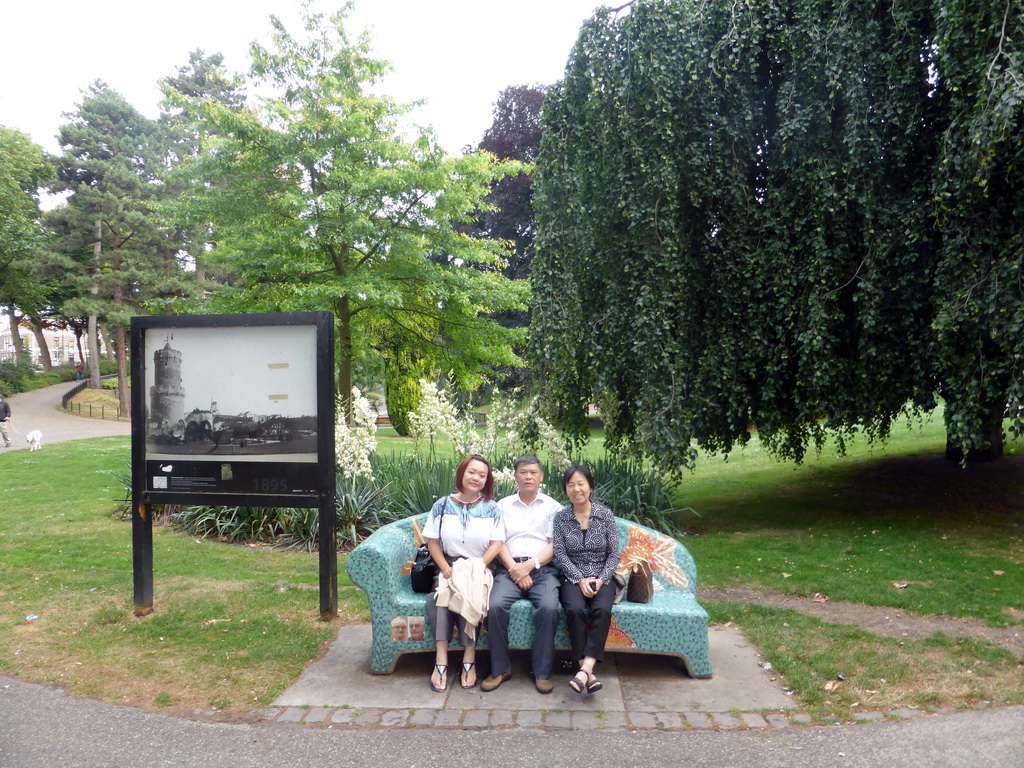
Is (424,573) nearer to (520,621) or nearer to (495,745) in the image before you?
(520,621)

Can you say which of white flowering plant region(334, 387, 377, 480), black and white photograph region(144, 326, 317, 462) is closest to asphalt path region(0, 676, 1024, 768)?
black and white photograph region(144, 326, 317, 462)

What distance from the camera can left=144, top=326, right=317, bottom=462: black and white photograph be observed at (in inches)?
197

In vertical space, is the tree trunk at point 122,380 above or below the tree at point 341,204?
below

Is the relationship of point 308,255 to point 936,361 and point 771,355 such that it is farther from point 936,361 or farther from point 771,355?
point 936,361

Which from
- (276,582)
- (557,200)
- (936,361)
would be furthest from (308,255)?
(936,361)

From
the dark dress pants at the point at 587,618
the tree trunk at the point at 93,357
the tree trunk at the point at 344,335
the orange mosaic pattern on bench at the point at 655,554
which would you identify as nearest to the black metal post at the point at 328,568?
the dark dress pants at the point at 587,618

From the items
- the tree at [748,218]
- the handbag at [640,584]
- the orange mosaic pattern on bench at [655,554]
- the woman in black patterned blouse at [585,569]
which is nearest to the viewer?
the woman in black patterned blouse at [585,569]

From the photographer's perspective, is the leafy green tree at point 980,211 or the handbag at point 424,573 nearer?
the handbag at point 424,573

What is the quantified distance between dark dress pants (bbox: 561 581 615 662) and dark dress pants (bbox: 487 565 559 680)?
79mm

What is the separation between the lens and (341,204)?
13500 mm

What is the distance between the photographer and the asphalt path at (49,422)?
22.0 meters

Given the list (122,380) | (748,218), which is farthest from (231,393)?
(122,380)

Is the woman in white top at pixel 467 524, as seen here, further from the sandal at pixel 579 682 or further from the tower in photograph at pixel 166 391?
the tower in photograph at pixel 166 391

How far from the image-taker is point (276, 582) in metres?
6.22
